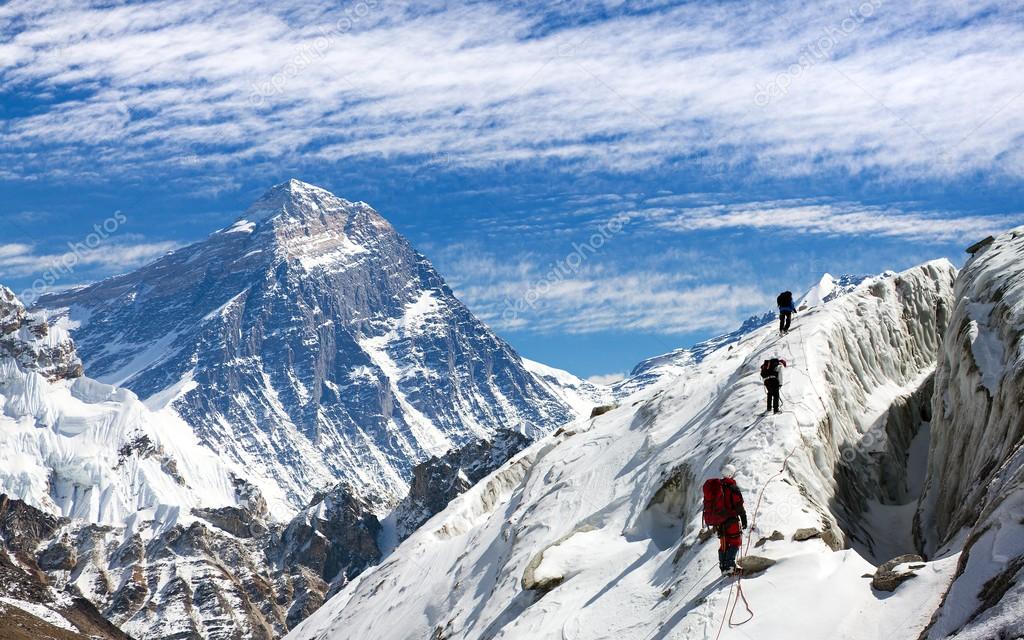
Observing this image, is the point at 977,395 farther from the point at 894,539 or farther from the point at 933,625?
the point at 933,625

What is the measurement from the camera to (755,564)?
86.3 ft

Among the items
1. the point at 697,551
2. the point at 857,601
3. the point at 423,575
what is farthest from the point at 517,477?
the point at 857,601

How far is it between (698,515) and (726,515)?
7131 millimetres

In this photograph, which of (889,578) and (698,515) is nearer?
(889,578)

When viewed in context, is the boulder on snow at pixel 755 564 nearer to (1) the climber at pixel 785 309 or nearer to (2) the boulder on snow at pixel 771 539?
(2) the boulder on snow at pixel 771 539

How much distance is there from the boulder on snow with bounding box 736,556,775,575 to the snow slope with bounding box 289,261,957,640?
12.6 inches

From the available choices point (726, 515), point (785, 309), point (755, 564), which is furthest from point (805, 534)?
point (785, 309)

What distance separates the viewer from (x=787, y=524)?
94.4ft

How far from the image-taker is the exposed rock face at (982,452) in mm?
17875

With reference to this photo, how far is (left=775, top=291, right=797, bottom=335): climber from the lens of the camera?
45.0 meters

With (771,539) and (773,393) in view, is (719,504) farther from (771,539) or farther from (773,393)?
(773,393)

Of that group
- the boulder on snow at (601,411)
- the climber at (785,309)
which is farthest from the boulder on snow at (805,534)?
the boulder on snow at (601,411)

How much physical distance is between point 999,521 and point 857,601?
17.5 feet

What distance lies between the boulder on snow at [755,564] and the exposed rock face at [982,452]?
167 inches
